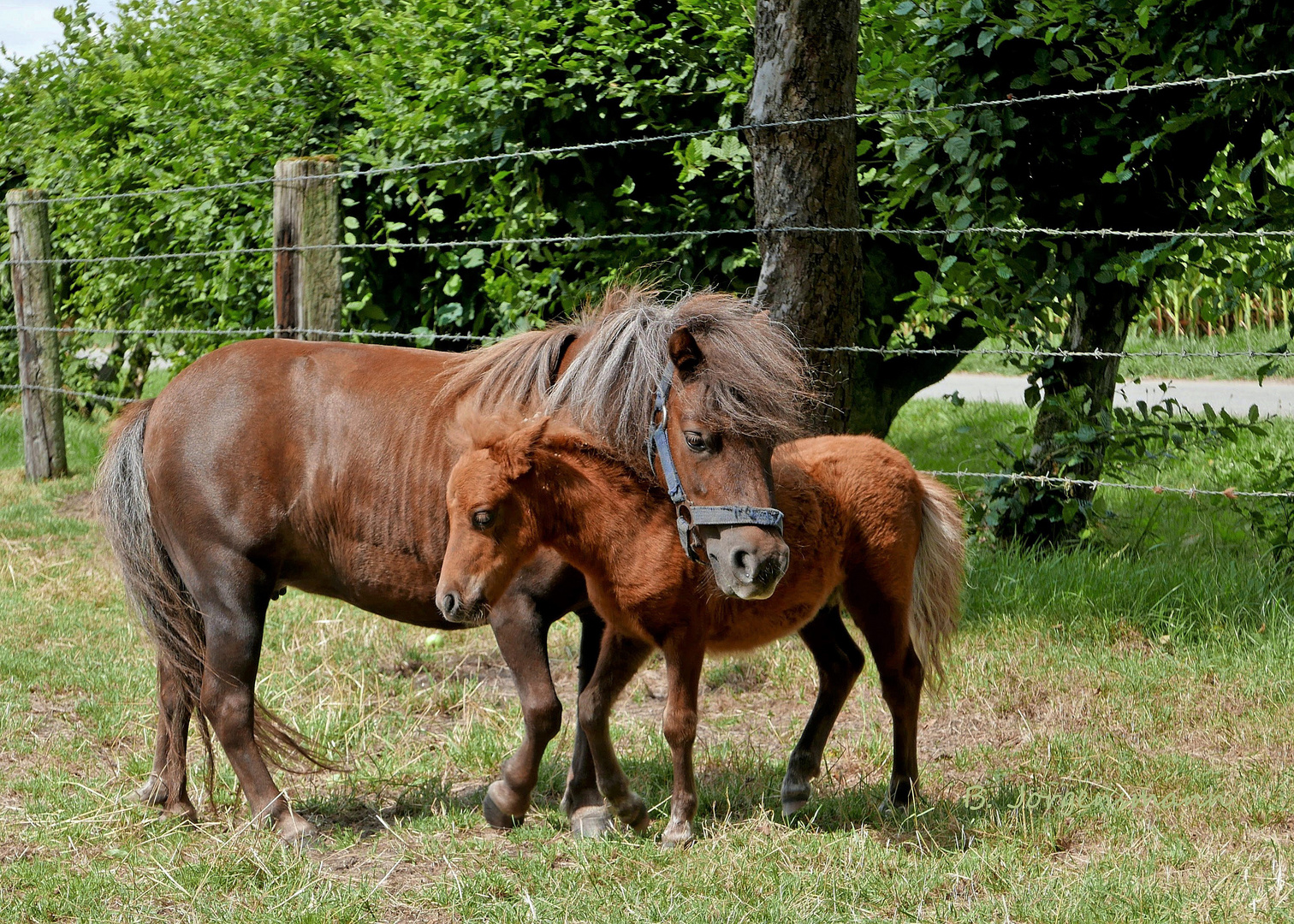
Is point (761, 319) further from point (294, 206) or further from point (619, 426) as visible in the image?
point (294, 206)

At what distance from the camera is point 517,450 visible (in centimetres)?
355

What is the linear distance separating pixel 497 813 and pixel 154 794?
1.31 metres

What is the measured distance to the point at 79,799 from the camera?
429 centimetres

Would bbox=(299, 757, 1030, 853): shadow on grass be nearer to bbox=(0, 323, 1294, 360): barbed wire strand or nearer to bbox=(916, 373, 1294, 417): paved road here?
bbox=(0, 323, 1294, 360): barbed wire strand

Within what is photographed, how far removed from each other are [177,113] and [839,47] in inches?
224

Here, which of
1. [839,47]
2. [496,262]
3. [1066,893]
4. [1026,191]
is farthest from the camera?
[496,262]

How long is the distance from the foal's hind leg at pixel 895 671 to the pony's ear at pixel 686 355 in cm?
104

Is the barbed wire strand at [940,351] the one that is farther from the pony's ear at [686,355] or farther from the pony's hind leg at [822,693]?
the pony's ear at [686,355]

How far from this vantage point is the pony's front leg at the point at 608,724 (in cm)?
382

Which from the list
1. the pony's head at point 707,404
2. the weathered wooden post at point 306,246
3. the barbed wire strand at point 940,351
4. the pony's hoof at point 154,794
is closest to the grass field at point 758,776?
the pony's hoof at point 154,794

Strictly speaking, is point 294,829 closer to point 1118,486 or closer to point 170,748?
point 170,748

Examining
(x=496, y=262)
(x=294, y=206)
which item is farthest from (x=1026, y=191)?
(x=294, y=206)

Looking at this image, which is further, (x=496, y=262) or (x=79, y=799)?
(x=496, y=262)

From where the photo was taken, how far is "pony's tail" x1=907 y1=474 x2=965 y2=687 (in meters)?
4.18
